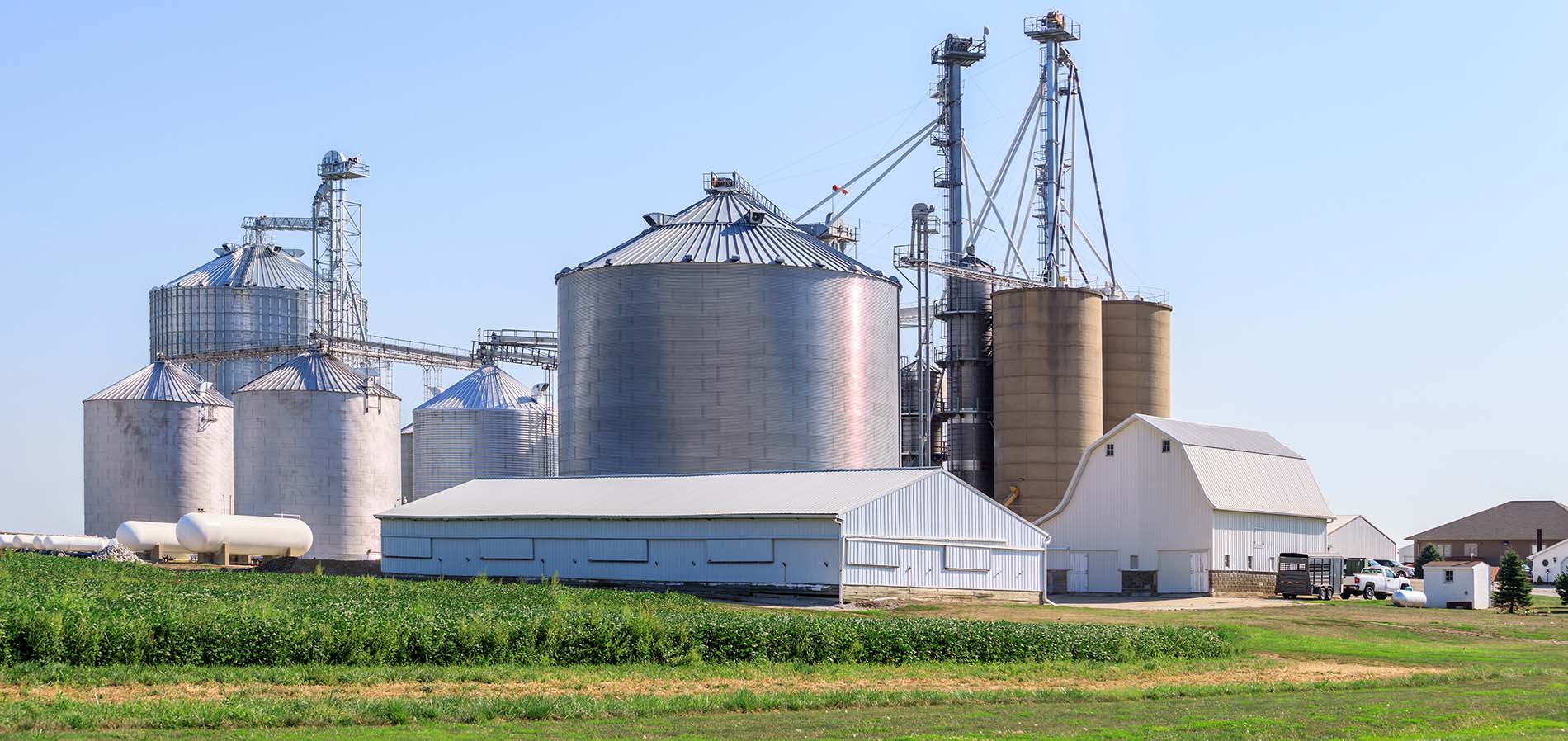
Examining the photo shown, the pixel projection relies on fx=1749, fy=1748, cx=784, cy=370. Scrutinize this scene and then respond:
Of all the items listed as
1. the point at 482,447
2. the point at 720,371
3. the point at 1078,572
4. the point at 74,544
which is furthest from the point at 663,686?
the point at 74,544

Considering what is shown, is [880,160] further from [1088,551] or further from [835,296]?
[1088,551]

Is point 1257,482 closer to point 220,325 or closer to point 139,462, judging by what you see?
point 139,462

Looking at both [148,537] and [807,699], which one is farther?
[148,537]

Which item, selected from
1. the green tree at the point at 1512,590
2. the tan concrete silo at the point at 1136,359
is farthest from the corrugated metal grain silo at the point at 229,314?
the green tree at the point at 1512,590

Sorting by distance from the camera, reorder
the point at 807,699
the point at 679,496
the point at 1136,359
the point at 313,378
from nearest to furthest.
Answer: the point at 807,699 < the point at 679,496 < the point at 1136,359 < the point at 313,378

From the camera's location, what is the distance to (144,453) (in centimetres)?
9825

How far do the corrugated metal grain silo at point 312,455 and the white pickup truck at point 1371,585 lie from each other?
50.4 metres

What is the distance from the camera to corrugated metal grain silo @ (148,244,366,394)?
10950 cm

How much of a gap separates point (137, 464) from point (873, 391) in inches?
1807

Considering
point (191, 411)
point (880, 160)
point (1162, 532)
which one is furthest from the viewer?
point (191, 411)

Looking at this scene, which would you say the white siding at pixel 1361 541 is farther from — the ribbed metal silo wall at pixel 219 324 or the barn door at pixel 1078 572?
the ribbed metal silo wall at pixel 219 324

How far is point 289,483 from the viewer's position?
9581cm

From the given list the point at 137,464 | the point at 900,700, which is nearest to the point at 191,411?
the point at 137,464

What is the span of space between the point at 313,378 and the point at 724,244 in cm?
3228
